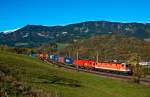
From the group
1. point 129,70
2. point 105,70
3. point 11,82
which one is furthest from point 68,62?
point 11,82

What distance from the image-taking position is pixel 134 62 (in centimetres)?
9756

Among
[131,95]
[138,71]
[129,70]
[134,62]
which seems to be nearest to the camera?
[131,95]

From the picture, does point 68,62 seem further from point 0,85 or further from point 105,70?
point 0,85

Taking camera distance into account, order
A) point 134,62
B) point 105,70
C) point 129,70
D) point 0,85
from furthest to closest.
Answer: point 105,70, point 129,70, point 134,62, point 0,85

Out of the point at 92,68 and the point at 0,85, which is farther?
the point at 92,68

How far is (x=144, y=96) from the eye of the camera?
42.6 m

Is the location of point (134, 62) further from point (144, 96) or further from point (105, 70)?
point (144, 96)

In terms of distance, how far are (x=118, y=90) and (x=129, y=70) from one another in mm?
70878

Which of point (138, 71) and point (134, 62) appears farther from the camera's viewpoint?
point (134, 62)

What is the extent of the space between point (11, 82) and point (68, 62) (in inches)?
5687

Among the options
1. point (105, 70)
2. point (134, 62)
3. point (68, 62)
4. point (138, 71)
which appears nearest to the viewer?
point (138, 71)

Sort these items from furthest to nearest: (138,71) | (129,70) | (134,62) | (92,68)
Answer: (92,68), (129,70), (134,62), (138,71)

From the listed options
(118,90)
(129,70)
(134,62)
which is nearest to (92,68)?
(129,70)

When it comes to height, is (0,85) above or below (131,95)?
above
